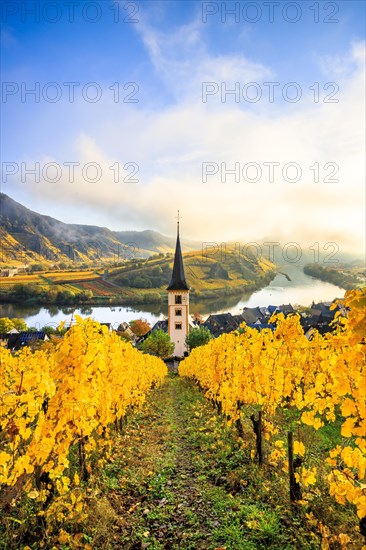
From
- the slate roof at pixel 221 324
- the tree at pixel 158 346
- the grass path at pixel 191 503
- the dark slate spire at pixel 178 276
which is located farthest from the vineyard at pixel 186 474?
the slate roof at pixel 221 324

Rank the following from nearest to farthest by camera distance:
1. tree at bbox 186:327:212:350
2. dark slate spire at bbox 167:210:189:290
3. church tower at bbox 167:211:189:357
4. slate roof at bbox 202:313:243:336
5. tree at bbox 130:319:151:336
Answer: tree at bbox 186:327:212:350 → church tower at bbox 167:211:189:357 → dark slate spire at bbox 167:210:189:290 → slate roof at bbox 202:313:243:336 → tree at bbox 130:319:151:336

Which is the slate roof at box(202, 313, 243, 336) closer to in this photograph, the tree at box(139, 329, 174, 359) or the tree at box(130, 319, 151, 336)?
the tree at box(130, 319, 151, 336)

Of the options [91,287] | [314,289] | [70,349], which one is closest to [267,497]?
[70,349]

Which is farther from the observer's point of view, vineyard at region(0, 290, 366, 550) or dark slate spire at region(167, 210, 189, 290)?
dark slate spire at region(167, 210, 189, 290)

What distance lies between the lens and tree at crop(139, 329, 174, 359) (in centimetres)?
5288

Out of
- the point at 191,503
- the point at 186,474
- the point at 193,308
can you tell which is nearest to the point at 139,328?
the point at 193,308

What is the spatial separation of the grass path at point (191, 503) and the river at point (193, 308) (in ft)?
328

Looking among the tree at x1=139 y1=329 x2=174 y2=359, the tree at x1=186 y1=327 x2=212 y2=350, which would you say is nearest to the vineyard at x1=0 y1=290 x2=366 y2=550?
the tree at x1=186 y1=327 x2=212 y2=350

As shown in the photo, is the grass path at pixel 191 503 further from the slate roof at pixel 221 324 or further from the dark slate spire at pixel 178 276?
the slate roof at pixel 221 324

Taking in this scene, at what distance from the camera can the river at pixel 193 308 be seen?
121456 mm

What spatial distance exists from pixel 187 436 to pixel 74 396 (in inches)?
257

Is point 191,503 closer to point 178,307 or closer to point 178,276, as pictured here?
point 178,307

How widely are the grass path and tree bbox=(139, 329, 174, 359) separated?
44.3 metres

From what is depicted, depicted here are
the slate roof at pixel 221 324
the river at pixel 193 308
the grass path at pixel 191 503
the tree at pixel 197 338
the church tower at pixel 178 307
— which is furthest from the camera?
the river at pixel 193 308
